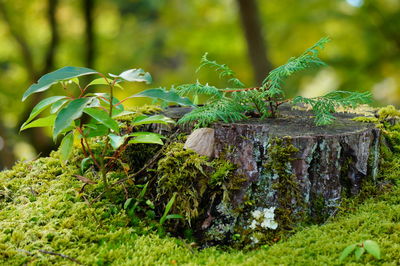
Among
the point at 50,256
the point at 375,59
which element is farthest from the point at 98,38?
the point at 50,256

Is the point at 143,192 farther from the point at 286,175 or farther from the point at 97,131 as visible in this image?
the point at 286,175

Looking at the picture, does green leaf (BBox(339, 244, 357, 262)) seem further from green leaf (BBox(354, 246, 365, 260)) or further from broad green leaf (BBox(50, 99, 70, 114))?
broad green leaf (BBox(50, 99, 70, 114))

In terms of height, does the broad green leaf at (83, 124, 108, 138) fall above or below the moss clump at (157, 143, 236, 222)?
above

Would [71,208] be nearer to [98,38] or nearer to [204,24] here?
[204,24]

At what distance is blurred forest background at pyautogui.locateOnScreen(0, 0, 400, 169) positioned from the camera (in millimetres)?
6441

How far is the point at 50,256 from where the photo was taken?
1.66 meters

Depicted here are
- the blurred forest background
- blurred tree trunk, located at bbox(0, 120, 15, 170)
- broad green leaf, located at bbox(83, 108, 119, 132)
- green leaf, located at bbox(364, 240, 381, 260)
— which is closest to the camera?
green leaf, located at bbox(364, 240, 381, 260)

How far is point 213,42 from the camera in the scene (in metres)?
6.75

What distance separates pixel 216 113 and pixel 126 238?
888mm

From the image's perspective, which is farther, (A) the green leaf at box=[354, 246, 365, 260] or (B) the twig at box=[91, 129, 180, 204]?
(B) the twig at box=[91, 129, 180, 204]

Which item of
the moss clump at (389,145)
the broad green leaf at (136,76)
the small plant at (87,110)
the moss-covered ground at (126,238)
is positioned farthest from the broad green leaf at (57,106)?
the moss clump at (389,145)

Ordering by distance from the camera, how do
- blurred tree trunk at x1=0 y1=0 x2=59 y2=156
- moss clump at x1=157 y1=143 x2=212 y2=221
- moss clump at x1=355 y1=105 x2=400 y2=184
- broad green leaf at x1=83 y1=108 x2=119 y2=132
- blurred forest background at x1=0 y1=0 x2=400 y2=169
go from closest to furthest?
broad green leaf at x1=83 y1=108 x2=119 y2=132
moss clump at x1=157 y1=143 x2=212 y2=221
moss clump at x1=355 y1=105 x2=400 y2=184
blurred forest background at x1=0 y1=0 x2=400 y2=169
blurred tree trunk at x1=0 y1=0 x2=59 y2=156

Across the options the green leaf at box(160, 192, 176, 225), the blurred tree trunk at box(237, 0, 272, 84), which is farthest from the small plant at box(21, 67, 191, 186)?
the blurred tree trunk at box(237, 0, 272, 84)

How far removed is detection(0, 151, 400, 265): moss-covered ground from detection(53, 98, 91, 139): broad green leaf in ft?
1.74
